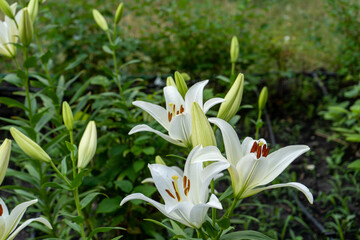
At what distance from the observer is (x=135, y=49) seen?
246 centimetres

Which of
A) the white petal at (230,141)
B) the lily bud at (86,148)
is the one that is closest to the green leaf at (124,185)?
the lily bud at (86,148)

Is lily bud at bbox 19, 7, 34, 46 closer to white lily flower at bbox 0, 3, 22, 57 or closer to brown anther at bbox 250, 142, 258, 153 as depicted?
white lily flower at bbox 0, 3, 22, 57

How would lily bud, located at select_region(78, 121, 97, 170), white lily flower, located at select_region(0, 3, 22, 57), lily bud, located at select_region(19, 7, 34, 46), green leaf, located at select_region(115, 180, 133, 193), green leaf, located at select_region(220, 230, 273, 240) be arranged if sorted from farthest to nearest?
green leaf, located at select_region(115, 180, 133, 193) < white lily flower, located at select_region(0, 3, 22, 57) < lily bud, located at select_region(19, 7, 34, 46) < lily bud, located at select_region(78, 121, 97, 170) < green leaf, located at select_region(220, 230, 273, 240)

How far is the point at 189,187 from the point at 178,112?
0.54ft

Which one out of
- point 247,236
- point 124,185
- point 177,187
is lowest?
point 124,185

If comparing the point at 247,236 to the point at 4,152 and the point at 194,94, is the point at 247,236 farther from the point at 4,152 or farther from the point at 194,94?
the point at 4,152

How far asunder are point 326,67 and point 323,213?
1644 millimetres

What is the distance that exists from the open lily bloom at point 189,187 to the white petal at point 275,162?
0.28 feet

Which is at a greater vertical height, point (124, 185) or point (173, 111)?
point (173, 111)

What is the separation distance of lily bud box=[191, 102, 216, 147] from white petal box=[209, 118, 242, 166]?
0.06 ft

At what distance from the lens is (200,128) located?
72cm

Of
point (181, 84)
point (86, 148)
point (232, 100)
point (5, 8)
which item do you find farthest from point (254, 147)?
point (5, 8)

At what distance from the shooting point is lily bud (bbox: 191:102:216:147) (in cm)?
71

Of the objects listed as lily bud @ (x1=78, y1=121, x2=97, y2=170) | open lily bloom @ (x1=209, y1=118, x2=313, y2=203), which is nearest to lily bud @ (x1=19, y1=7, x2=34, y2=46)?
lily bud @ (x1=78, y1=121, x2=97, y2=170)
